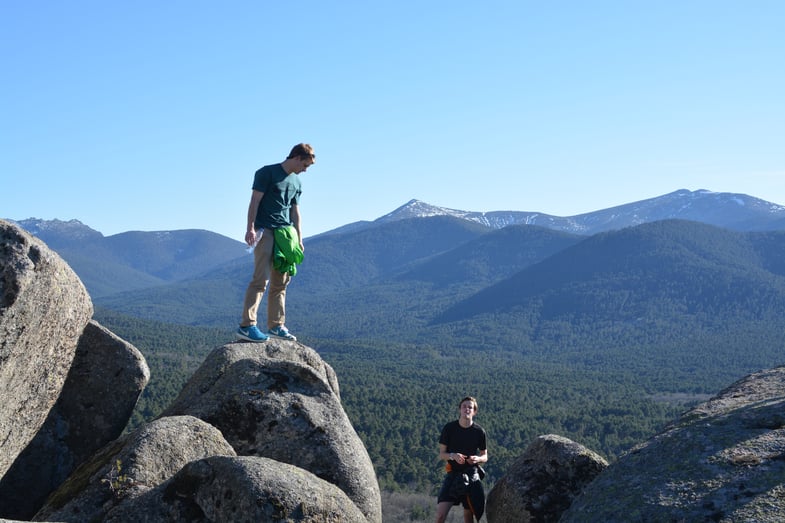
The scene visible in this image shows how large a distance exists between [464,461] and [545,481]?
124 centimetres

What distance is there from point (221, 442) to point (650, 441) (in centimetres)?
509

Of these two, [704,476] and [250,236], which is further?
[250,236]

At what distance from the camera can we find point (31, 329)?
796 centimetres

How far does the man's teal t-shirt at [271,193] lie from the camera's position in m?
11.7

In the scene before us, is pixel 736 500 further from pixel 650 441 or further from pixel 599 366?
pixel 599 366

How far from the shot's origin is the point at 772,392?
364 inches

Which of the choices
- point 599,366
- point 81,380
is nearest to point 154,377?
point 81,380

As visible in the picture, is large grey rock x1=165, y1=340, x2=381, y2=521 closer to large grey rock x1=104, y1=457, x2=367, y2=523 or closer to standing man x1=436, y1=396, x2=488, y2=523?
standing man x1=436, y1=396, x2=488, y2=523

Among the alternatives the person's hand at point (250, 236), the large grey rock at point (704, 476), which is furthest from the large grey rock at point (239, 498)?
the person's hand at point (250, 236)

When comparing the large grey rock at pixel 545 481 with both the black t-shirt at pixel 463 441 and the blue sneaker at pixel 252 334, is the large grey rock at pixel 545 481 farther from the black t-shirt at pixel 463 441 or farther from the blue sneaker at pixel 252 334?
the blue sneaker at pixel 252 334

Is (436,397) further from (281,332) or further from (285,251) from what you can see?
(285,251)

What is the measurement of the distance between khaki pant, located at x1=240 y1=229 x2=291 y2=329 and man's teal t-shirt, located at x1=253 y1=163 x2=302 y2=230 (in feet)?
0.65

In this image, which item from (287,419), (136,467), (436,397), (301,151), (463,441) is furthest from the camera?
(436,397)

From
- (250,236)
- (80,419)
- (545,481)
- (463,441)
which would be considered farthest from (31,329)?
(545,481)
